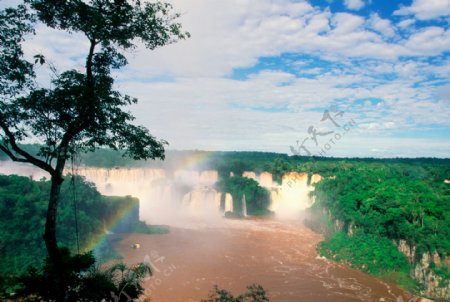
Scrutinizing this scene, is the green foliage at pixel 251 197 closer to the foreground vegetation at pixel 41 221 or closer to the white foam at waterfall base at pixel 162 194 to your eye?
the white foam at waterfall base at pixel 162 194

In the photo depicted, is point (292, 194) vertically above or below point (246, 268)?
above

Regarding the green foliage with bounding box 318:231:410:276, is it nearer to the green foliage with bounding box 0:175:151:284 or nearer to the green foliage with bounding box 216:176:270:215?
the green foliage with bounding box 0:175:151:284

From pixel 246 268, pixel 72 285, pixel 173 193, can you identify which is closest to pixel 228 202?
pixel 173 193

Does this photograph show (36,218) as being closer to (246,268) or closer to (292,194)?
(246,268)

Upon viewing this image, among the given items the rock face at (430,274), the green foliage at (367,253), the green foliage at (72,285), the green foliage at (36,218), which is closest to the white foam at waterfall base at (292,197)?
the green foliage at (367,253)

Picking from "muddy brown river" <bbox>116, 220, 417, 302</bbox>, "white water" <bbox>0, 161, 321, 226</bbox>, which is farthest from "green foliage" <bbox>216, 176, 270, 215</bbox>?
"muddy brown river" <bbox>116, 220, 417, 302</bbox>

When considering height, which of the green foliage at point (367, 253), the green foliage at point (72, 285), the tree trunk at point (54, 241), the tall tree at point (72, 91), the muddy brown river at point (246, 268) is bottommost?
the muddy brown river at point (246, 268)
